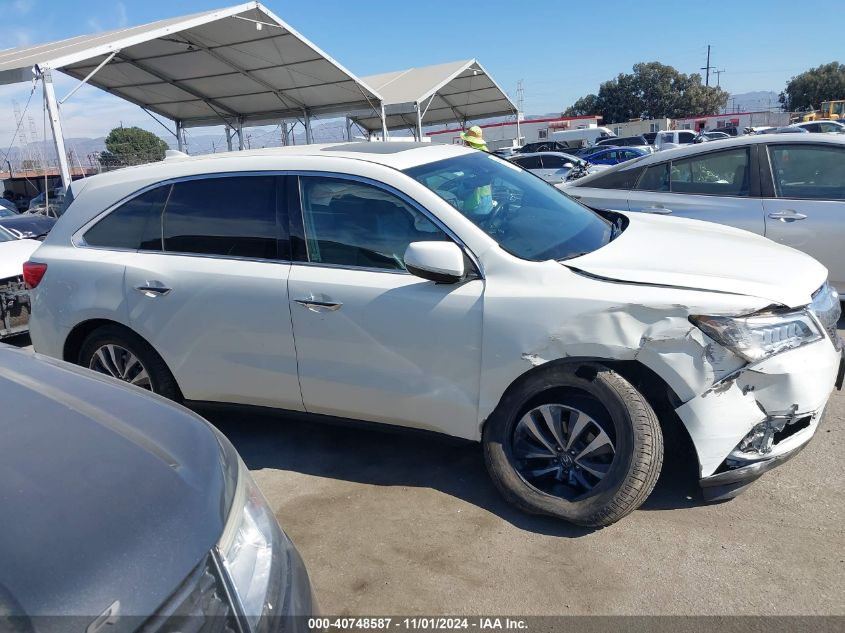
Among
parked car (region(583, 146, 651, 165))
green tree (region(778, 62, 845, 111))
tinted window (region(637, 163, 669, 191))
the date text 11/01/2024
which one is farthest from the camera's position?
green tree (region(778, 62, 845, 111))

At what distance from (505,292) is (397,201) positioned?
726 millimetres

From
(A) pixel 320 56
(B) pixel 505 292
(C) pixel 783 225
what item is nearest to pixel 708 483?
(B) pixel 505 292

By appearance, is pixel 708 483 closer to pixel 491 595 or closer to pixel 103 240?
pixel 491 595

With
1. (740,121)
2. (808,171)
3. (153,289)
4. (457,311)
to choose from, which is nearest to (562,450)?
(457,311)

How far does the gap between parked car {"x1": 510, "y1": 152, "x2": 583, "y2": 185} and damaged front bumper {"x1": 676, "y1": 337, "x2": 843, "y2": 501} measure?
17647 millimetres

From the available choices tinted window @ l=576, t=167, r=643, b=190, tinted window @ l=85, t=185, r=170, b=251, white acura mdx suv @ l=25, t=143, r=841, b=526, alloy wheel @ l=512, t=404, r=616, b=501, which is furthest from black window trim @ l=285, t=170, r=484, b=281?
tinted window @ l=576, t=167, r=643, b=190

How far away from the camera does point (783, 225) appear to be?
5.29 metres

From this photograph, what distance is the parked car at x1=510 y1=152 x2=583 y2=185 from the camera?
66.0 ft

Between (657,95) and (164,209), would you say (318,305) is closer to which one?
(164,209)

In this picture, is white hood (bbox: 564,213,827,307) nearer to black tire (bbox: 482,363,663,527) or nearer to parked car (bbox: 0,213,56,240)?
black tire (bbox: 482,363,663,527)

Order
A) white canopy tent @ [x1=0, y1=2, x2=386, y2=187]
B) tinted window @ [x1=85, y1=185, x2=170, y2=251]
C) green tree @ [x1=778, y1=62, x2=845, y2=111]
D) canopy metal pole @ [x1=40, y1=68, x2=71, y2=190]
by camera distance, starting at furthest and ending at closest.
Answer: green tree @ [x1=778, y1=62, x2=845, y2=111] < white canopy tent @ [x1=0, y1=2, x2=386, y2=187] < canopy metal pole @ [x1=40, y1=68, x2=71, y2=190] < tinted window @ [x1=85, y1=185, x2=170, y2=251]

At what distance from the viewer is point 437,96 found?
28938mm

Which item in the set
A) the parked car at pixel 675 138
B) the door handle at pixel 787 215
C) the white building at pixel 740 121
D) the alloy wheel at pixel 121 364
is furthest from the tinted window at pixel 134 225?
the white building at pixel 740 121

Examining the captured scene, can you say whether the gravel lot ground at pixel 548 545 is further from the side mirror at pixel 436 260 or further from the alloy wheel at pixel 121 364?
the side mirror at pixel 436 260
